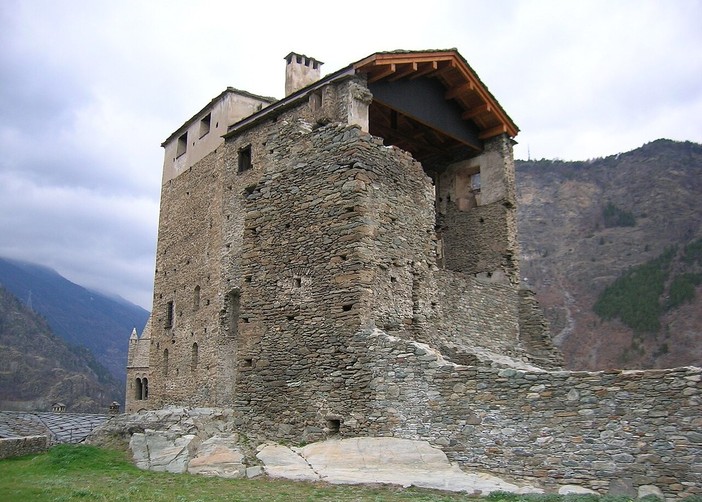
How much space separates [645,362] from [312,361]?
5423 centimetres

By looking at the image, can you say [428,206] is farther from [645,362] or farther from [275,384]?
[645,362]

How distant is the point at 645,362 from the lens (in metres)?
60.7

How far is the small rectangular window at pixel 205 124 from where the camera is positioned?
30.3m

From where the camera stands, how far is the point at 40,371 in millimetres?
91500

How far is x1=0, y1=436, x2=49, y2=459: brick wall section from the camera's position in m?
17.8

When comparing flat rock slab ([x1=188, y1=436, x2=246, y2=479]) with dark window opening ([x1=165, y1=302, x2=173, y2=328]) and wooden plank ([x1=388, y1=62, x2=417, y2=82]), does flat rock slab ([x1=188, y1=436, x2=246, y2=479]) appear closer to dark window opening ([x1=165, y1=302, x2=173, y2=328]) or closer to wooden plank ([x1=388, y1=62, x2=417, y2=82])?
wooden plank ([x1=388, y1=62, x2=417, y2=82])

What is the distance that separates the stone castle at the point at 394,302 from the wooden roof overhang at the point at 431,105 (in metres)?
0.07

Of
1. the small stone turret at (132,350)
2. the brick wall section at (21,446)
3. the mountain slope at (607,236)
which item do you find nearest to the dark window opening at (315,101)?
the brick wall section at (21,446)

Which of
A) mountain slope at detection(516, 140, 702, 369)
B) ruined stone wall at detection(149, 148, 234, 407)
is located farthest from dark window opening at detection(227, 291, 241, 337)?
mountain slope at detection(516, 140, 702, 369)

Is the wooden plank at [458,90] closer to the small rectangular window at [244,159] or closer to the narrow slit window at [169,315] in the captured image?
the small rectangular window at [244,159]

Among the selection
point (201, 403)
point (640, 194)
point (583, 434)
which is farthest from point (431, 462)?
point (640, 194)

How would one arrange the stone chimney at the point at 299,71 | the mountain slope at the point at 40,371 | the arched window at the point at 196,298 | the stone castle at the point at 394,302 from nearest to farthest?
the stone castle at the point at 394,302 < the arched window at the point at 196,298 < the stone chimney at the point at 299,71 < the mountain slope at the point at 40,371

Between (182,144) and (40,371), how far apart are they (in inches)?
Answer: 2840

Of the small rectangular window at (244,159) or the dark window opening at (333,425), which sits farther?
the small rectangular window at (244,159)
